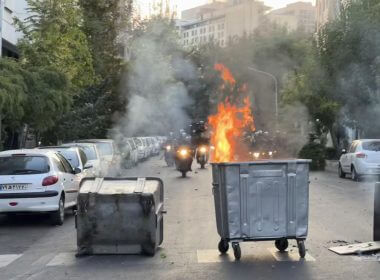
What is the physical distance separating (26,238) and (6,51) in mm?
19456

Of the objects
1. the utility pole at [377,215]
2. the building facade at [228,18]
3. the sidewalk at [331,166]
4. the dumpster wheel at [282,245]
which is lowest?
the sidewalk at [331,166]

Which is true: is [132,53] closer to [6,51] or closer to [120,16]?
[120,16]

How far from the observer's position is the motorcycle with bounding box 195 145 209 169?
26.2 metres

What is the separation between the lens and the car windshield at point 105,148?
2192 cm

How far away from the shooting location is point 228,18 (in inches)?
686

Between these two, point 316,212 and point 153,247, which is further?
point 316,212

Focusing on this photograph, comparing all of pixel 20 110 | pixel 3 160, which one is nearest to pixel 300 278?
pixel 3 160

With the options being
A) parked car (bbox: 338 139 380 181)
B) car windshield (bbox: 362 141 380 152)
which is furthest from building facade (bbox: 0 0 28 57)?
car windshield (bbox: 362 141 380 152)

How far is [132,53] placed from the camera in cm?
3294

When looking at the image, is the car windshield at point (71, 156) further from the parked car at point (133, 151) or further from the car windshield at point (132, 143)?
the car windshield at point (132, 143)

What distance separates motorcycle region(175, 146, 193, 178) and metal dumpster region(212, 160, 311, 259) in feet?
48.2

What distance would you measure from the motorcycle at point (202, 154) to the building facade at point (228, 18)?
533cm

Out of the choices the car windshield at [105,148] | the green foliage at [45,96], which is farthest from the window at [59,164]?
the car windshield at [105,148]

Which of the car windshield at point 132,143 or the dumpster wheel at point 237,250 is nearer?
the dumpster wheel at point 237,250
